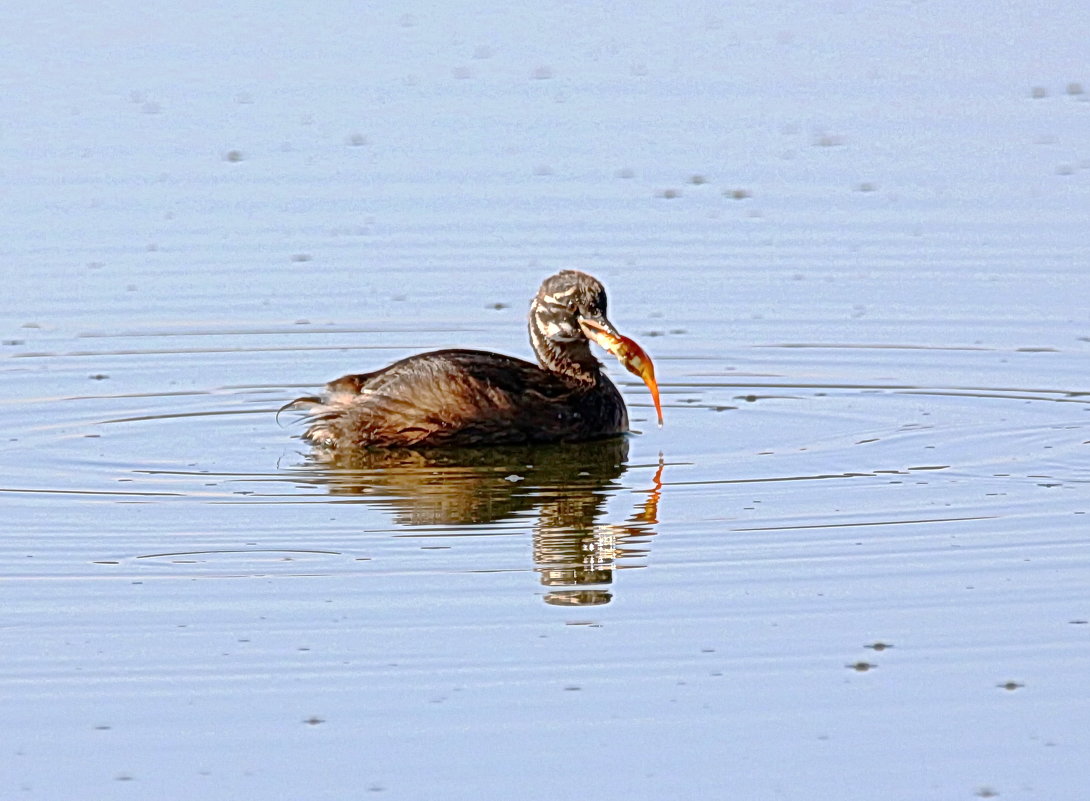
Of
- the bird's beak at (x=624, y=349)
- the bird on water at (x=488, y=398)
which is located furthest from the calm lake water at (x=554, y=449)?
the bird's beak at (x=624, y=349)

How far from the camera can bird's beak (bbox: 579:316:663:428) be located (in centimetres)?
1381

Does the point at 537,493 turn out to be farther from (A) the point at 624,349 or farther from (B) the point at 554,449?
(A) the point at 624,349

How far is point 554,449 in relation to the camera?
549 inches

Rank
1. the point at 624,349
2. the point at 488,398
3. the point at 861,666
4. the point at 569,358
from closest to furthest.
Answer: the point at 861,666, the point at 488,398, the point at 624,349, the point at 569,358

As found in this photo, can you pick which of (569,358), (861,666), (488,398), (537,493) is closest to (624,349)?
(569,358)

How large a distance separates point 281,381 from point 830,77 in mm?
9494

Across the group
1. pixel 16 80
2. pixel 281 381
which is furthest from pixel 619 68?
pixel 281 381

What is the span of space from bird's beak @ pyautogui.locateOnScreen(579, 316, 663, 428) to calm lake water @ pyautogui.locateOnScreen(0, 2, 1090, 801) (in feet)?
1.28

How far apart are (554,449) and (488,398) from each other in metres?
0.52

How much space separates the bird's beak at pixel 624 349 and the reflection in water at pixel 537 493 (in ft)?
1.31

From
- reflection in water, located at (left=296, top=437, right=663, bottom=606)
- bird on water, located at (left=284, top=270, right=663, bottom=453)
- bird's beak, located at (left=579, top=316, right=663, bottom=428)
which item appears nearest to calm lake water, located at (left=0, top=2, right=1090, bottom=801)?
reflection in water, located at (left=296, top=437, right=663, bottom=606)

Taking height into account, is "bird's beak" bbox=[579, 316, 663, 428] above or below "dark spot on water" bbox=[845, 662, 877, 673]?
above

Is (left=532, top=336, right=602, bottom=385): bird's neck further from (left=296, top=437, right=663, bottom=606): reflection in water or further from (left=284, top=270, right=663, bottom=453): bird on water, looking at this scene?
(left=296, top=437, right=663, bottom=606): reflection in water

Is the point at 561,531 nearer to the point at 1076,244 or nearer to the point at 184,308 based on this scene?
the point at 184,308
